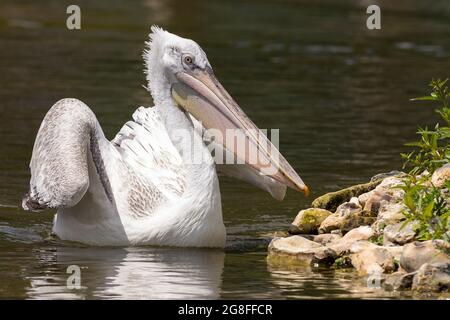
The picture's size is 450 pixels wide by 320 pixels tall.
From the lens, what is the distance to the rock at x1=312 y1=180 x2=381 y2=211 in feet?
33.4

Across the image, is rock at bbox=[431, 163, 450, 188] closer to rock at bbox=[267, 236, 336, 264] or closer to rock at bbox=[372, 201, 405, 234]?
rock at bbox=[372, 201, 405, 234]

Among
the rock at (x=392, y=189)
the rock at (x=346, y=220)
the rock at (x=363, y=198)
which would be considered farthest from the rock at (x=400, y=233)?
the rock at (x=363, y=198)

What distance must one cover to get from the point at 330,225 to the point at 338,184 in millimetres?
2072

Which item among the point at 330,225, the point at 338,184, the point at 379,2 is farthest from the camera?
the point at 379,2

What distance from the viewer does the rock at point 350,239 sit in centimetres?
883

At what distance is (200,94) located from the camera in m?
9.60

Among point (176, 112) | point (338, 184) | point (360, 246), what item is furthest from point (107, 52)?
point (360, 246)

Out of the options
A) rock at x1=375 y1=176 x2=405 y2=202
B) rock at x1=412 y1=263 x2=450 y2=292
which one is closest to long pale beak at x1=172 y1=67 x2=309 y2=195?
rock at x1=375 y1=176 x2=405 y2=202

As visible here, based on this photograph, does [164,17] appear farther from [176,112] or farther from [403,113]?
[176,112]

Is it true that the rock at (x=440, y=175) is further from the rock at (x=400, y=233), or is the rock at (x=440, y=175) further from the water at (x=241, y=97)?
the water at (x=241, y=97)

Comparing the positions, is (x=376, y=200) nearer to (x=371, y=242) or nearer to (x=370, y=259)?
(x=371, y=242)

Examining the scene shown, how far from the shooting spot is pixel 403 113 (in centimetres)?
Result: 1598

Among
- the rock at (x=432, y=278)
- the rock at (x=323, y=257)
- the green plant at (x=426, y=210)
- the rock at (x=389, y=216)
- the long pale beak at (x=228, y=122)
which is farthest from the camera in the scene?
the long pale beak at (x=228, y=122)
